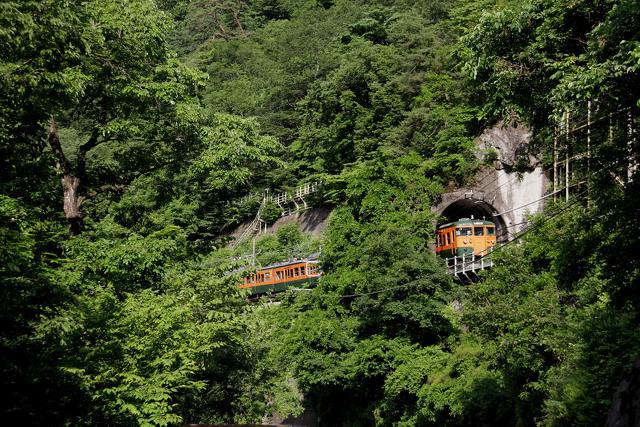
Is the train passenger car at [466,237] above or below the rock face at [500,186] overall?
below

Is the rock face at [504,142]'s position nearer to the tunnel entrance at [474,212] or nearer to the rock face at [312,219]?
the tunnel entrance at [474,212]

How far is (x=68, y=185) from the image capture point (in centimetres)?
1494

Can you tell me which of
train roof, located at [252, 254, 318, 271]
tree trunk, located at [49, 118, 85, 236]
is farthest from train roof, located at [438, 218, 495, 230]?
tree trunk, located at [49, 118, 85, 236]

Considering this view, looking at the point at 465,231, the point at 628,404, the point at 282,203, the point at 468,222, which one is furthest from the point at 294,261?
the point at 628,404

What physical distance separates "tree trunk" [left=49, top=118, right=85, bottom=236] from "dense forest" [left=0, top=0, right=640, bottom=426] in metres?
0.04

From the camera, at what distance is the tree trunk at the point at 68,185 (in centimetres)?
1466

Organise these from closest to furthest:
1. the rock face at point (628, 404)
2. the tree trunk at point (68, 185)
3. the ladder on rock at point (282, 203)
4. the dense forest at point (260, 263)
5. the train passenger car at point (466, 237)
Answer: the rock face at point (628, 404) < the dense forest at point (260, 263) < the tree trunk at point (68, 185) < the train passenger car at point (466, 237) < the ladder on rock at point (282, 203)

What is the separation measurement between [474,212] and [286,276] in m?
10.1

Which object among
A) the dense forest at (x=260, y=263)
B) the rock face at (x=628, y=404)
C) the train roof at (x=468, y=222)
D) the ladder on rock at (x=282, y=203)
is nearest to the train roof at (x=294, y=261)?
the dense forest at (x=260, y=263)

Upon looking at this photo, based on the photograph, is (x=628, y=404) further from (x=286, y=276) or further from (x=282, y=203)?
(x=282, y=203)

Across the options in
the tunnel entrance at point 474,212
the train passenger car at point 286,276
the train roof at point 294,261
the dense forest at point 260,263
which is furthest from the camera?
the train roof at point 294,261

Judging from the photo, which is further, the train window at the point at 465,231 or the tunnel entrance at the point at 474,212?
the tunnel entrance at the point at 474,212

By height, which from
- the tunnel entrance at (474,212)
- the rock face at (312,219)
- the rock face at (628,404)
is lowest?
the rock face at (628,404)

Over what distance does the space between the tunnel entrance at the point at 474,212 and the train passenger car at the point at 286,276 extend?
683 centimetres
